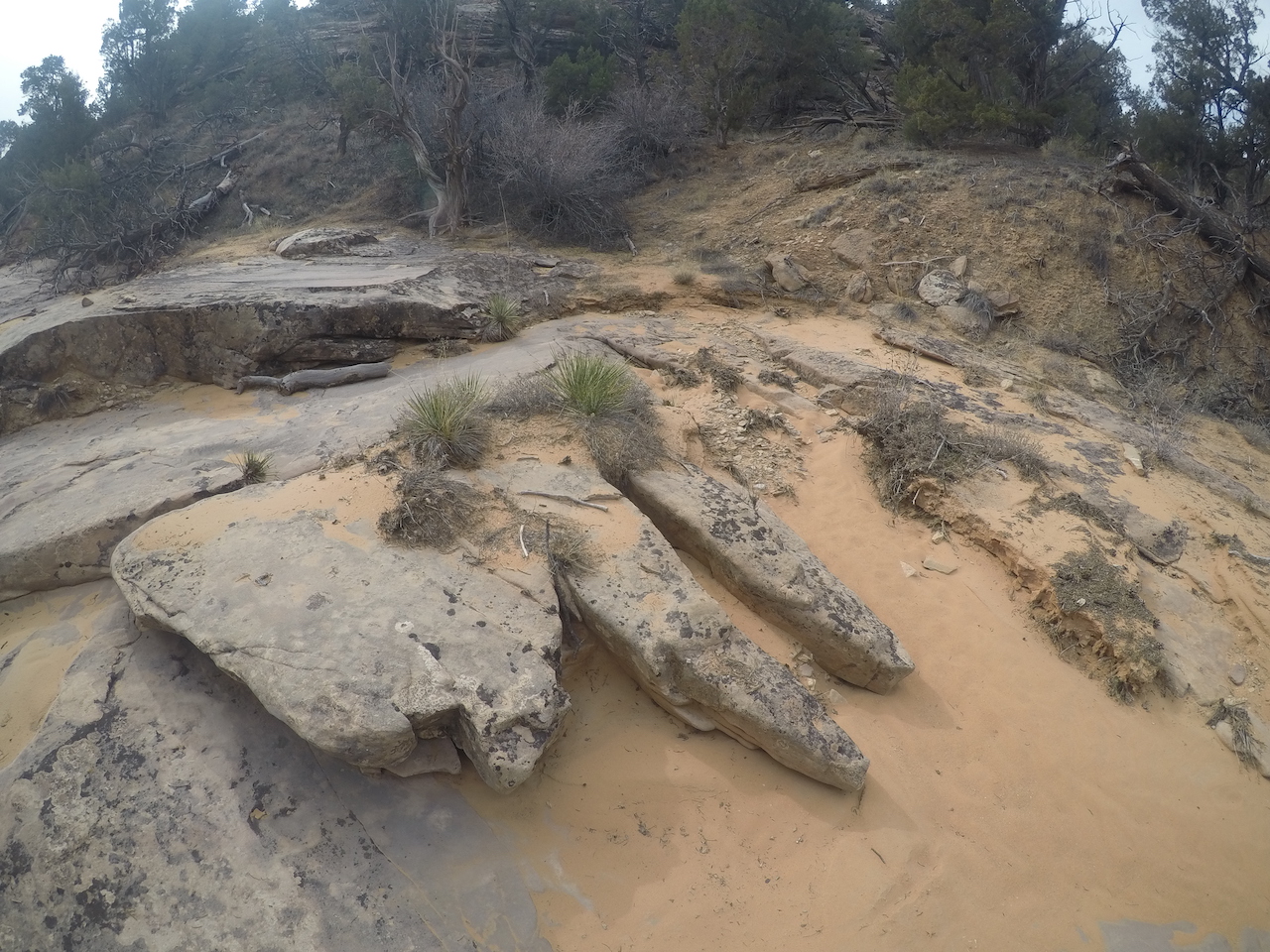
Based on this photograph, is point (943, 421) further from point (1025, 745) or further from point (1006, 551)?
point (1025, 745)

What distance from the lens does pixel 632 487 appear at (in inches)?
173

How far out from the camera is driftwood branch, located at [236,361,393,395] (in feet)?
19.2

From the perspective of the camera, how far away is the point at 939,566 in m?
4.51

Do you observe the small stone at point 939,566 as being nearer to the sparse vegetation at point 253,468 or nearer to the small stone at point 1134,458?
the small stone at point 1134,458

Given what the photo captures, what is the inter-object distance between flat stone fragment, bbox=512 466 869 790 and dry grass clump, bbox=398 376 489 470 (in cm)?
114

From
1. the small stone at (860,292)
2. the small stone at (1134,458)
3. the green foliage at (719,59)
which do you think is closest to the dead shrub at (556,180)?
the green foliage at (719,59)

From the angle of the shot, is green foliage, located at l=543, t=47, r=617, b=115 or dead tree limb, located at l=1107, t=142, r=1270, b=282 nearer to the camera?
dead tree limb, located at l=1107, t=142, r=1270, b=282

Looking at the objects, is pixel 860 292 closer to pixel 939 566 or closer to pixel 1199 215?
pixel 1199 215

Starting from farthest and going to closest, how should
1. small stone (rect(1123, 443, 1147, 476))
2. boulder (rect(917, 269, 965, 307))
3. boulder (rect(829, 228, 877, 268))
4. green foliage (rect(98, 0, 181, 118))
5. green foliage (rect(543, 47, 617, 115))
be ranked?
green foliage (rect(98, 0, 181, 118))
green foliage (rect(543, 47, 617, 115))
boulder (rect(829, 228, 877, 268))
boulder (rect(917, 269, 965, 307))
small stone (rect(1123, 443, 1147, 476))

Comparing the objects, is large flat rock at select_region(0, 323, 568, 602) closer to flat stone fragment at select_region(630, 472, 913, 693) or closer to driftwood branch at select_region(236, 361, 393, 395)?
driftwood branch at select_region(236, 361, 393, 395)

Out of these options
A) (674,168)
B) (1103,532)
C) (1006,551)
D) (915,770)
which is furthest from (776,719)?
(674,168)

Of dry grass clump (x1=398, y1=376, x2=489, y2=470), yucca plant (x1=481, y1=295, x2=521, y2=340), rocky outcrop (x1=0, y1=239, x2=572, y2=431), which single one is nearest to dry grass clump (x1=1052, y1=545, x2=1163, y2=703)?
dry grass clump (x1=398, y1=376, x2=489, y2=470)

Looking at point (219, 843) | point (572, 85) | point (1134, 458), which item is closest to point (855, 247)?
point (1134, 458)

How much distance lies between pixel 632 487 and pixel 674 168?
32.0 feet
